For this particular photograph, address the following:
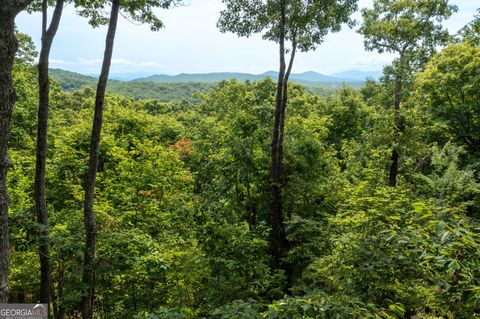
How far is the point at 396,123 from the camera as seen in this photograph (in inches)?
457

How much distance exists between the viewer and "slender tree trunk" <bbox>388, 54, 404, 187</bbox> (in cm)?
1146

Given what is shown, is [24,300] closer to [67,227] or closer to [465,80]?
[67,227]

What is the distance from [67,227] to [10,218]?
8.18 ft

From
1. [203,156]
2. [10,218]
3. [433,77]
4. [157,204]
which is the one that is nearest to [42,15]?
[10,218]

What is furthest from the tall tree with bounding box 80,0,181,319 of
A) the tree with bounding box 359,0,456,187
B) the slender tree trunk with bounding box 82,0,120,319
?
the tree with bounding box 359,0,456,187

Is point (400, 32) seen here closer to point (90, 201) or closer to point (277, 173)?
point (277, 173)

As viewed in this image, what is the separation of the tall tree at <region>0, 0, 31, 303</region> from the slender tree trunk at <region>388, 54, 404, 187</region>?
441 inches

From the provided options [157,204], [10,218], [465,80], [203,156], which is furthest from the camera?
[203,156]

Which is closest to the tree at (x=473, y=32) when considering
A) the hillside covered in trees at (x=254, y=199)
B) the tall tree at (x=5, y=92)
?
the hillside covered in trees at (x=254, y=199)

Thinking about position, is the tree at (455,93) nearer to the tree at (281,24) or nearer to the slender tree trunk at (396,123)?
→ the slender tree trunk at (396,123)

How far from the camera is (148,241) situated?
7.27 meters

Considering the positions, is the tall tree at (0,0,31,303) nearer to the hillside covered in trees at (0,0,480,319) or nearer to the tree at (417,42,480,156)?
the hillside covered in trees at (0,0,480,319)

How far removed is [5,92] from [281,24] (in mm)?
8634

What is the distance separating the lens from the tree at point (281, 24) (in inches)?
396
